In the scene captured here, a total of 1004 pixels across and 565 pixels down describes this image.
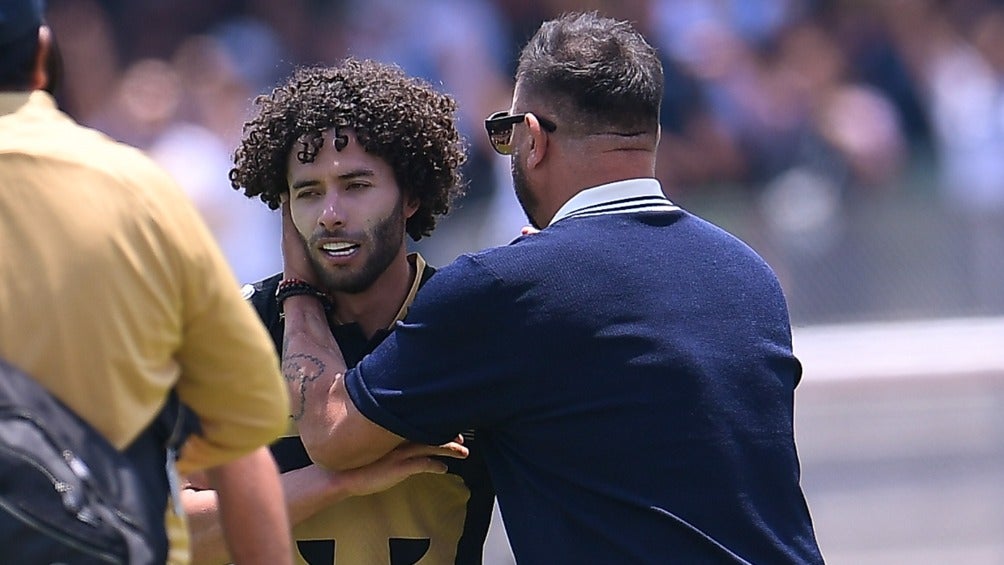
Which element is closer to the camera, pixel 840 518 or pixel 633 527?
pixel 633 527

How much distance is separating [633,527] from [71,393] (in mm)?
1162

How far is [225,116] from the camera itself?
872 cm

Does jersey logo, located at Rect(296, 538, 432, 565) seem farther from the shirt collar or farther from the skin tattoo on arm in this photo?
the shirt collar

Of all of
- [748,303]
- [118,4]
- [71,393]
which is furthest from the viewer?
[118,4]

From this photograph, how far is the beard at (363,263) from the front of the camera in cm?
326

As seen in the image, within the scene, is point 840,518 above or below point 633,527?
below

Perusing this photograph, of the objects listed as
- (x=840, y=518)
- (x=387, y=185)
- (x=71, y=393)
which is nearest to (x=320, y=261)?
(x=387, y=185)

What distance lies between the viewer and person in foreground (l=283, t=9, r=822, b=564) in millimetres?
2895

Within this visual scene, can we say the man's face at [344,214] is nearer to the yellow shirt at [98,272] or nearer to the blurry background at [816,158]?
the yellow shirt at [98,272]

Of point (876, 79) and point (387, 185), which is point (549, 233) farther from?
point (876, 79)

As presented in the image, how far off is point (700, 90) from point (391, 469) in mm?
6321

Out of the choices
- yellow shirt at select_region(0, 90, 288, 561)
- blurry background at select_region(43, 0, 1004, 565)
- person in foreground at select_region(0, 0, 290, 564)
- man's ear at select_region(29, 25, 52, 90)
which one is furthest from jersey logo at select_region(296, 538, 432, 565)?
blurry background at select_region(43, 0, 1004, 565)

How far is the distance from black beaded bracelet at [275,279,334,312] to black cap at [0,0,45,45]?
1137mm

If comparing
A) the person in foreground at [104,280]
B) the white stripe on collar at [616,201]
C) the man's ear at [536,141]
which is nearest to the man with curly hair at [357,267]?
the man's ear at [536,141]
